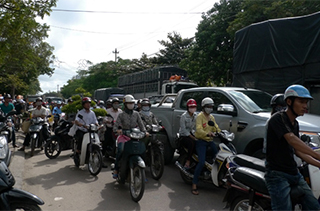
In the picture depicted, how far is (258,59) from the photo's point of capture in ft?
27.9

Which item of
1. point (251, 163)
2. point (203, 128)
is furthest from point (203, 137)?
point (251, 163)

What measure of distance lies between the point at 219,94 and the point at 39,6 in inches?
217

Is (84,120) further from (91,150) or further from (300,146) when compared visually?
(300,146)

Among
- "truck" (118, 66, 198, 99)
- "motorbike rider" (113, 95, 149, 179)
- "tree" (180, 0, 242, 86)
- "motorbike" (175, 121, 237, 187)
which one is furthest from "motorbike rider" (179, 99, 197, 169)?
"tree" (180, 0, 242, 86)

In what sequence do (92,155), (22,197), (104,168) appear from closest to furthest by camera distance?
(22,197)
(92,155)
(104,168)

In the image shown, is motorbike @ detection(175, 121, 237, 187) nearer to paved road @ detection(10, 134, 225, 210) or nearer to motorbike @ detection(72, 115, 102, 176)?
paved road @ detection(10, 134, 225, 210)

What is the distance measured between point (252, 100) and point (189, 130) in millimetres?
1413

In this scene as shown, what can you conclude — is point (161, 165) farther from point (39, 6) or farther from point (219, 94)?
point (39, 6)

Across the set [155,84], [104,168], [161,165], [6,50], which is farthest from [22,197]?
[155,84]

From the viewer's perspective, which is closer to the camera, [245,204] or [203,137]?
[245,204]

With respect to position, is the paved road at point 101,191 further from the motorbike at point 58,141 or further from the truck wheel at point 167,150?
the motorbike at point 58,141

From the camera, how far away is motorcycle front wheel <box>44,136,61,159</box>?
7.94 meters

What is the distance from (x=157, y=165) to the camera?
19.6 ft

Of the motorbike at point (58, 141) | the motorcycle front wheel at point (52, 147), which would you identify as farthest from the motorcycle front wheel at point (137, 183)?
the motorcycle front wheel at point (52, 147)
